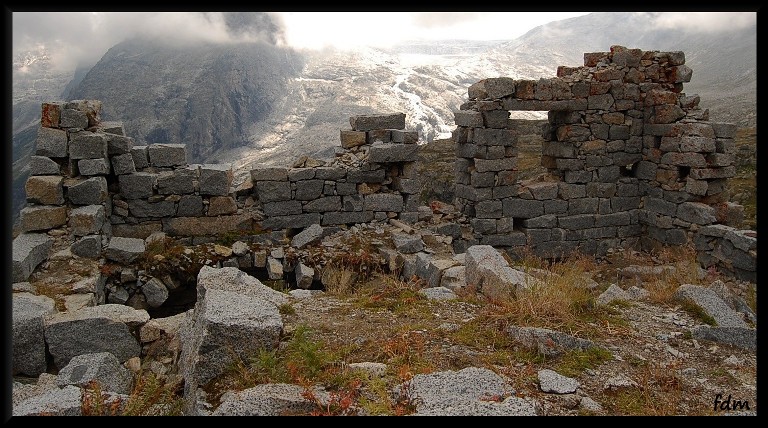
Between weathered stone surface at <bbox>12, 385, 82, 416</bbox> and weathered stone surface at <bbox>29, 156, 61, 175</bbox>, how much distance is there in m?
5.84

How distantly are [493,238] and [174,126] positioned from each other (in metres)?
24.4

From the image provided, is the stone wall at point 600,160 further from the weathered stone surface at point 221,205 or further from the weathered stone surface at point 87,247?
the weathered stone surface at point 87,247

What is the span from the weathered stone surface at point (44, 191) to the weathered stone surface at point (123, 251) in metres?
0.96

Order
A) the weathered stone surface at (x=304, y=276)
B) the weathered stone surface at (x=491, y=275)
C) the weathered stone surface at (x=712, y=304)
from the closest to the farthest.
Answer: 1. the weathered stone surface at (x=712, y=304)
2. the weathered stone surface at (x=491, y=275)
3. the weathered stone surface at (x=304, y=276)

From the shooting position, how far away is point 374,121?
1075 centimetres

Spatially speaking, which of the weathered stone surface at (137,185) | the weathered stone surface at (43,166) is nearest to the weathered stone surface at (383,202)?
the weathered stone surface at (137,185)

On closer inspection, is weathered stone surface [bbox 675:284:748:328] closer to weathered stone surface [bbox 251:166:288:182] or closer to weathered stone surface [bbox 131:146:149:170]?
weathered stone surface [bbox 251:166:288:182]

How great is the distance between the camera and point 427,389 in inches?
145

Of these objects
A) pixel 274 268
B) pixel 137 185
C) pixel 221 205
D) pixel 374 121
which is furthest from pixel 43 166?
pixel 374 121

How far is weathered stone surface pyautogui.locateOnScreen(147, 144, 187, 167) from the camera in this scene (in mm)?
9555

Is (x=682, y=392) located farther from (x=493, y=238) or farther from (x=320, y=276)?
(x=493, y=238)

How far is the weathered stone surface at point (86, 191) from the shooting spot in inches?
333

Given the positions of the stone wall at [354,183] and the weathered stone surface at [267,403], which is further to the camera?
the stone wall at [354,183]
